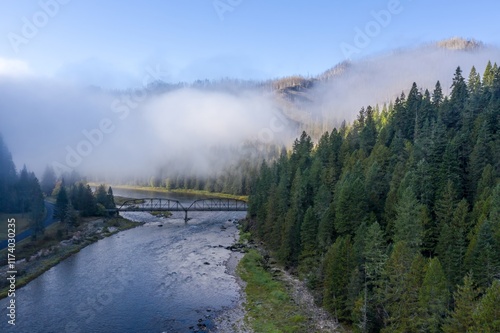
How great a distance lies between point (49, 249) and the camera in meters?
90.6

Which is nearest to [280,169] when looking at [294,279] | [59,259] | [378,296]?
[294,279]

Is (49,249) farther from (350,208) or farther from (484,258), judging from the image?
(484,258)

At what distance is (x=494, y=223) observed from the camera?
4425cm

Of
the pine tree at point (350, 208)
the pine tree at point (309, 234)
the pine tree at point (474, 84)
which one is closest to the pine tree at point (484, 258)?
the pine tree at point (350, 208)

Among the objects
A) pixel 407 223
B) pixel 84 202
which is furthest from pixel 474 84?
pixel 84 202

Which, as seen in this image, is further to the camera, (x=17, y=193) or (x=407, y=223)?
(x=17, y=193)

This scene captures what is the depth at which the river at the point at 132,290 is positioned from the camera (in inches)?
2095

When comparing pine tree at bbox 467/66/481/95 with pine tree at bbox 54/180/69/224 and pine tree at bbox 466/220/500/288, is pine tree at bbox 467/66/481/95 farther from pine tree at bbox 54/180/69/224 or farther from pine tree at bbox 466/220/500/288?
pine tree at bbox 54/180/69/224

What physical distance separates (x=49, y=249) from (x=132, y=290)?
121 ft

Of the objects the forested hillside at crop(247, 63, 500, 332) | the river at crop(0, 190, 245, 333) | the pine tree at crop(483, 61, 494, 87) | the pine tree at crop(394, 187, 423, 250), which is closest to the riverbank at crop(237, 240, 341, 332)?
the forested hillside at crop(247, 63, 500, 332)

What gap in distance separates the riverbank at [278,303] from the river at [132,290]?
3.89 metres

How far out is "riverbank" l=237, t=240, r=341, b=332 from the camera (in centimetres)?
5291

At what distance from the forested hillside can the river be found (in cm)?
1818

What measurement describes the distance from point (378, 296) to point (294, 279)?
29135mm
